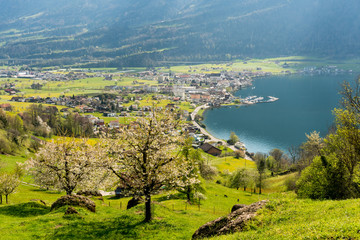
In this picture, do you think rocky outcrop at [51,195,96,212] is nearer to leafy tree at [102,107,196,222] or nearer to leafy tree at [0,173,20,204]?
leafy tree at [102,107,196,222]

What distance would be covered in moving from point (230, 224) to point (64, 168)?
2260 cm

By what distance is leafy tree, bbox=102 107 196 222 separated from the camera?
2233 cm

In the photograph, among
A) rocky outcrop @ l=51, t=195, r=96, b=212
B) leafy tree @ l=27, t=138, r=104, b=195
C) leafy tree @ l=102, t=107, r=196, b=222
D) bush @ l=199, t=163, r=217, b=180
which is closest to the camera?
leafy tree @ l=102, t=107, r=196, b=222

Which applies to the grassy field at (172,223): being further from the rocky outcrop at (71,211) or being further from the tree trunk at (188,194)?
the tree trunk at (188,194)

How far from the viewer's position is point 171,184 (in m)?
22.9

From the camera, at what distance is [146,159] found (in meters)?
22.6

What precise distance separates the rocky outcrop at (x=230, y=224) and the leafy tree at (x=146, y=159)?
5461 millimetres

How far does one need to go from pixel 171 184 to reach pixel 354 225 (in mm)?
14599

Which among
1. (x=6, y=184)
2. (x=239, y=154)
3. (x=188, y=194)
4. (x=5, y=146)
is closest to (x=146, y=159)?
(x=188, y=194)

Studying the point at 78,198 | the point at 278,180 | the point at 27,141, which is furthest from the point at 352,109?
the point at 27,141

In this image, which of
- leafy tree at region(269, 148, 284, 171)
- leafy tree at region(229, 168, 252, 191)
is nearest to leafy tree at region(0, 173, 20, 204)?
leafy tree at region(229, 168, 252, 191)

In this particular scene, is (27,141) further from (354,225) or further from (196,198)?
(354,225)

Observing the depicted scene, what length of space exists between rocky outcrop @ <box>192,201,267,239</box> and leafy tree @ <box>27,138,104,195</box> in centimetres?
1760

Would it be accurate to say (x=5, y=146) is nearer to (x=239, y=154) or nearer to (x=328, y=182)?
(x=328, y=182)
